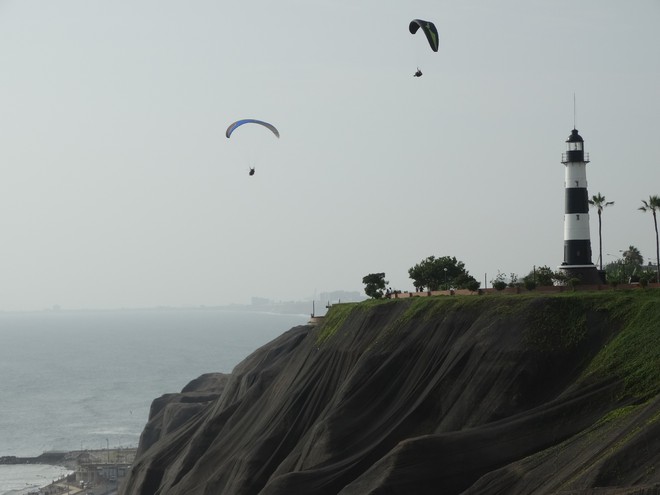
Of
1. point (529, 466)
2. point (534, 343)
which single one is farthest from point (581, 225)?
point (529, 466)

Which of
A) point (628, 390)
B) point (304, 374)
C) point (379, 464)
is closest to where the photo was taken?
point (628, 390)

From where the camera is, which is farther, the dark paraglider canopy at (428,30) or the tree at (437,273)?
the tree at (437,273)

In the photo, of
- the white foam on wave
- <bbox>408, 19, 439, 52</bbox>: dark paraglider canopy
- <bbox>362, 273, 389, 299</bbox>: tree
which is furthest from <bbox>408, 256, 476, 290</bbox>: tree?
the white foam on wave

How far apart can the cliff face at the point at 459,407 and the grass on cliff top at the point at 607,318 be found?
10cm

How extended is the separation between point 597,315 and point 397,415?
40.8 feet

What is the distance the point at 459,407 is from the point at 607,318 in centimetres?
937

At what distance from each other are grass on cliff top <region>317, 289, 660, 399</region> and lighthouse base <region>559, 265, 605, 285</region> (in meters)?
13.5

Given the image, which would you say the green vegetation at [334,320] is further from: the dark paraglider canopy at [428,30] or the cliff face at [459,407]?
the dark paraglider canopy at [428,30]

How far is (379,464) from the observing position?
52.1 m

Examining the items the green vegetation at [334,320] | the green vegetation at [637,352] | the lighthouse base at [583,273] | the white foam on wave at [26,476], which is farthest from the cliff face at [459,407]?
the white foam on wave at [26,476]

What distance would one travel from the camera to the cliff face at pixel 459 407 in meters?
45.1

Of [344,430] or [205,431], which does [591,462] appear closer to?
[344,430]

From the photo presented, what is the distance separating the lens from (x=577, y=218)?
260 ft

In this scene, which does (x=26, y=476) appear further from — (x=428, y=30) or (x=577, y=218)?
(x=428, y=30)
